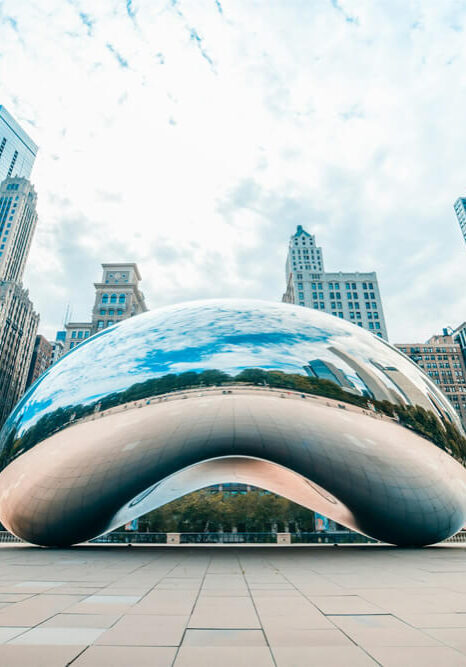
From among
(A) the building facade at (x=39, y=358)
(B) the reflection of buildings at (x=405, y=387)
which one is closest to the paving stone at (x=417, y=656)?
(B) the reflection of buildings at (x=405, y=387)

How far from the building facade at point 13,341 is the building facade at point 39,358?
6.79m

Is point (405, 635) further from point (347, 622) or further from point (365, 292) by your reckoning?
point (365, 292)

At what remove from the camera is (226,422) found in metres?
7.81

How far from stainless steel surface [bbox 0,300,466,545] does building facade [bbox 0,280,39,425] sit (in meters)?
101

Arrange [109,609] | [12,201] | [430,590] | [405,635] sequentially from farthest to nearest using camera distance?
[12,201]
[430,590]
[109,609]
[405,635]

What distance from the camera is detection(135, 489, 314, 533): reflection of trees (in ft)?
164

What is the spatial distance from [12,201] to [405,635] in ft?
542

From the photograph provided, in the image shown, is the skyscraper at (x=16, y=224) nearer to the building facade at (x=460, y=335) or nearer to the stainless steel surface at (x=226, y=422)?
the stainless steel surface at (x=226, y=422)

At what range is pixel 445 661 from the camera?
244 cm

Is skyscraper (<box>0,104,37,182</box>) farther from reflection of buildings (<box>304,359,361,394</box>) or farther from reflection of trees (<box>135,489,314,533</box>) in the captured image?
reflection of buildings (<box>304,359,361,394</box>)

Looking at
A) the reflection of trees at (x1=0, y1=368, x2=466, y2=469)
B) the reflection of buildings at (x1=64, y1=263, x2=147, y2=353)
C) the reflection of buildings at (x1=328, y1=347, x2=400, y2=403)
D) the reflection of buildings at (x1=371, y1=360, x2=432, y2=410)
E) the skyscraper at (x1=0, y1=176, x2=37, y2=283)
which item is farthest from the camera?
the skyscraper at (x1=0, y1=176, x2=37, y2=283)

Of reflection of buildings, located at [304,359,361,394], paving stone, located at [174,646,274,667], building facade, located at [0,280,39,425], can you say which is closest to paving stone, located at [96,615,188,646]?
paving stone, located at [174,646,274,667]

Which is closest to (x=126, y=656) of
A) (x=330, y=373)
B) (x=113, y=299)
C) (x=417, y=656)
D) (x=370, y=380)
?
(x=417, y=656)

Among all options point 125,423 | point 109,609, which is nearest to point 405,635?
point 109,609
